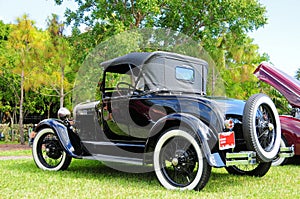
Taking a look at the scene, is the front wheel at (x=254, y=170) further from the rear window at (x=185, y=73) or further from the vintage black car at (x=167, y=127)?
the rear window at (x=185, y=73)

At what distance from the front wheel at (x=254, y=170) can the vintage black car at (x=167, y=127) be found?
0.02m

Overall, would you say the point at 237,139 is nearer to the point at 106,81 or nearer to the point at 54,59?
the point at 106,81

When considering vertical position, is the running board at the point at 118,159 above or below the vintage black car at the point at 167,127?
below

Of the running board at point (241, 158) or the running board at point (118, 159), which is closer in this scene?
the running board at point (241, 158)

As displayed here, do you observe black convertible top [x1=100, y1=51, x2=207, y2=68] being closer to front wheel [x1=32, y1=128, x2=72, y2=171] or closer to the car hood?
front wheel [x1=32, y1=128, x2=72, y2=171]

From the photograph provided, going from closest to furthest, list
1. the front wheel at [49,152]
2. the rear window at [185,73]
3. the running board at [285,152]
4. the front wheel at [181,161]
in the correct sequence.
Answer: the front wheel at [181,161], the running board at [285,152], the rear window at [185,73], the front wheel at [49,152]

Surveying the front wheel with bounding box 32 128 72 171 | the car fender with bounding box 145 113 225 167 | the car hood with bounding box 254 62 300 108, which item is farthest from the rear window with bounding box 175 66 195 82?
the front wheel with bounding box 32 128 72 171

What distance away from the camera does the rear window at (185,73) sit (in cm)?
636

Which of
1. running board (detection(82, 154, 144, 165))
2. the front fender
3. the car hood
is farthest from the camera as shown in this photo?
the car hood

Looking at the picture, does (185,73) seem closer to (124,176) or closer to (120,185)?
(124,176)

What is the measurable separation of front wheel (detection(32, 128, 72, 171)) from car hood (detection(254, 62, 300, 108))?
3.97m

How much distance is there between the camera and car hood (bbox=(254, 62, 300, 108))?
7301 millimetres

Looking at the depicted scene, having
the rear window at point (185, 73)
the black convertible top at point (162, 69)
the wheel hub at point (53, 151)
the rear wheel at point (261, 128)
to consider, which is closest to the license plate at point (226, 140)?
the rear wheel at point (261, 128)

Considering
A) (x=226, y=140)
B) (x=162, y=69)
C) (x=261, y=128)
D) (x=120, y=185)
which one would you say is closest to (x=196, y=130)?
(x=226, y=140)
